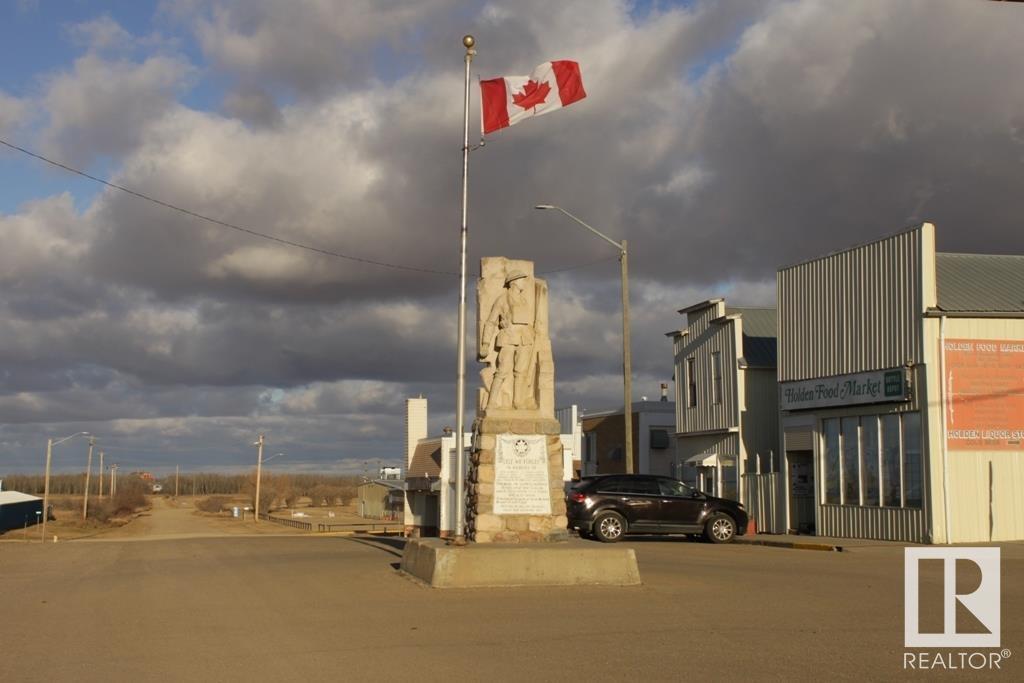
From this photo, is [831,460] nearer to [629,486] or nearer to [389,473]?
[629,486]

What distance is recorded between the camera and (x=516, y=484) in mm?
17266

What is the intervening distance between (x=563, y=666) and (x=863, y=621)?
425cm

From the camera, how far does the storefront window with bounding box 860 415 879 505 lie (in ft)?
87.6

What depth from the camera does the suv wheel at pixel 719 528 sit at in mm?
26359

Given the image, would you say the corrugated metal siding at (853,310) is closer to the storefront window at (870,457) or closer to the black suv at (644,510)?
the storefront window at (870,457)

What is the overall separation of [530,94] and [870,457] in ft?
43.1

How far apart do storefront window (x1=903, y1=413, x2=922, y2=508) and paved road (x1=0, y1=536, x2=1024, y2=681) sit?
654cm

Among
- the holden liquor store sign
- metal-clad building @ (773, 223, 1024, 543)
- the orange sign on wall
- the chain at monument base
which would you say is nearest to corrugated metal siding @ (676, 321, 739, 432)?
the holden liquor store sign

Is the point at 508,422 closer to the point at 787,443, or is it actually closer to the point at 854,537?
the point at 854,537

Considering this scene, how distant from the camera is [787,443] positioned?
1208 inches

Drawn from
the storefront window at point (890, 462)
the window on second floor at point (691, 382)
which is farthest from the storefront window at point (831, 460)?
the window on second floor at point (691, 382)

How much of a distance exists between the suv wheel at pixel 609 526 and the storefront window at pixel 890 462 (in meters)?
6.18

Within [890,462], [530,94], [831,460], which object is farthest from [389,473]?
[530,94]

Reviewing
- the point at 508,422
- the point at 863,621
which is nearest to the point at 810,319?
the point at 508,422
